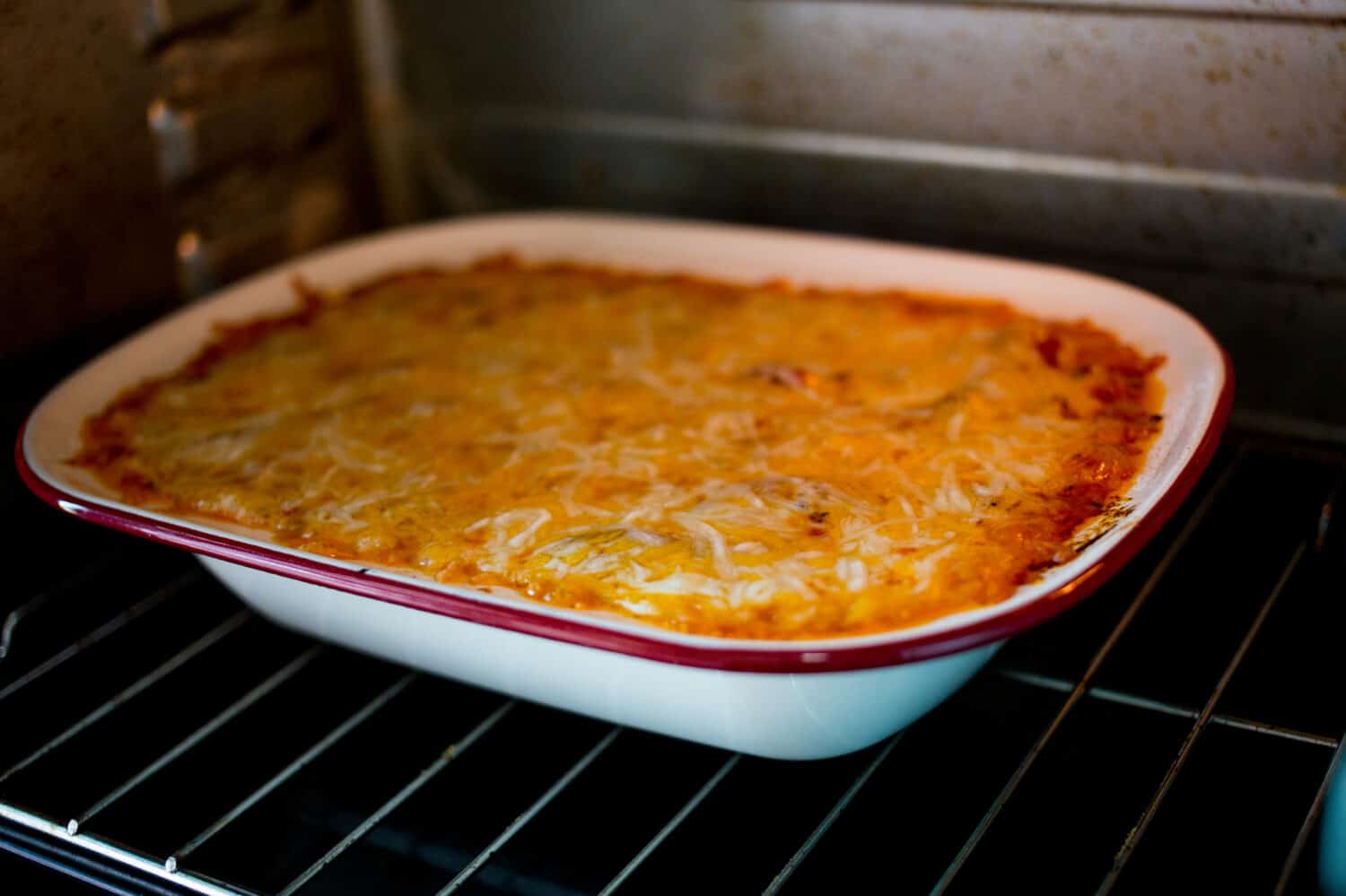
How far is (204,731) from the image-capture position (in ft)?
3.77

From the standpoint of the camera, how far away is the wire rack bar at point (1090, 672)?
94cm

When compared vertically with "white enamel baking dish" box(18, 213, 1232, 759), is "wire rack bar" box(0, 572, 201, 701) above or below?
below

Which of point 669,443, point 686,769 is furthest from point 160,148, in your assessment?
point 686,769

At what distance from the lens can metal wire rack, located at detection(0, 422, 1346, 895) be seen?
972mm

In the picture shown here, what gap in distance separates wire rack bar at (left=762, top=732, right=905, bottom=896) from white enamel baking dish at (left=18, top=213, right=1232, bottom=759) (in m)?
0.04

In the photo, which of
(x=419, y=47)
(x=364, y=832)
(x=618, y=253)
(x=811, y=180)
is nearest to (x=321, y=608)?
(x=364, y=832)

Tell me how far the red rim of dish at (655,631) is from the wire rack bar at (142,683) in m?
0.22

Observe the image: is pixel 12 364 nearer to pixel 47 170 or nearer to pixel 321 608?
pixel 47 170

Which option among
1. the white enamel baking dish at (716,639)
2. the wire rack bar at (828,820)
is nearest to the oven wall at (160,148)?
the white enamel baking dish at (716,639)

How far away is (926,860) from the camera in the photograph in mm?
969

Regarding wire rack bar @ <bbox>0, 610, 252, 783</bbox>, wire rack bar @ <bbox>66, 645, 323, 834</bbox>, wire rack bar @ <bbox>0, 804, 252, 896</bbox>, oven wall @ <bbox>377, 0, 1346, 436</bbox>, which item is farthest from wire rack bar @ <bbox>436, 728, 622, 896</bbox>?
oven wall @ <bbox>377, 0, 1346, 436</bbox>

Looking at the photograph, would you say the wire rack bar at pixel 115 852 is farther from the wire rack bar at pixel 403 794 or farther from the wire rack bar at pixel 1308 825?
the wire rack bar at pixel 1308 825

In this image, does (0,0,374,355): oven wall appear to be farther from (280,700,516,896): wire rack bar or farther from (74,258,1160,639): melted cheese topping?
(280,700,516,896): wire rack bar

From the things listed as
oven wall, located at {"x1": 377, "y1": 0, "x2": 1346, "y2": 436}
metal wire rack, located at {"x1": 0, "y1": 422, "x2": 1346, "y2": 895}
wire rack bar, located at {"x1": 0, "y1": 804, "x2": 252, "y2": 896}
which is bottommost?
metal wire rack, located at {"x1": 0, "y1": 422, "x2": 1346, "y2": 895}
